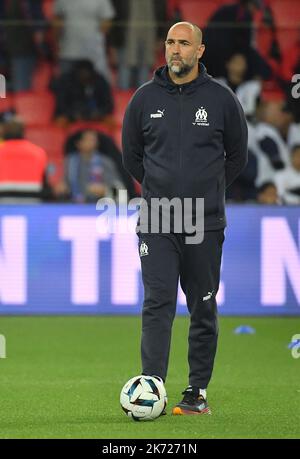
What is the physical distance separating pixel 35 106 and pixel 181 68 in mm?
9881

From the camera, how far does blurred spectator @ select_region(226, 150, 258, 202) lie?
1486 cm

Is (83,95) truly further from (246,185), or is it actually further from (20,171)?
(20,171)

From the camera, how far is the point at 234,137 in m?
7.45

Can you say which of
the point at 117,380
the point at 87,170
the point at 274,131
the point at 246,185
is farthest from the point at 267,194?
the point at 117,380

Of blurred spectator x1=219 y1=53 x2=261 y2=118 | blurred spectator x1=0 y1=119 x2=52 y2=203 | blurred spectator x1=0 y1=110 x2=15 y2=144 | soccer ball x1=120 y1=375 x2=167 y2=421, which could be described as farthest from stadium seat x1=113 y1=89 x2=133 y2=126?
soccer ball x1=120 y1=375 x2=167 y2=421

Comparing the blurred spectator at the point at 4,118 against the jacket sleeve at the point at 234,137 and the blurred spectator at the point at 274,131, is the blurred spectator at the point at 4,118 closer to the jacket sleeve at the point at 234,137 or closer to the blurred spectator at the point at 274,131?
the blurred spectator at the point at 274,131

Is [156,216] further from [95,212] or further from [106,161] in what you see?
[106,161]

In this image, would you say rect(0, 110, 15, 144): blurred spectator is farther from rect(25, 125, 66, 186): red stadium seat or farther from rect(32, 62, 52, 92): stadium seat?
rect(32, 62, 52, 92): stadium seat

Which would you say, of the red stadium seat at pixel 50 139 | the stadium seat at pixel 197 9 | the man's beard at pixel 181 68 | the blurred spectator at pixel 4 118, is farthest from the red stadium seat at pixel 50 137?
the man's beard at pixel 181 68

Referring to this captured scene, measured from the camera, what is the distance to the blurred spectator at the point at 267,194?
47.0 feet

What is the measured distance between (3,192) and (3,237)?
0.87 meters

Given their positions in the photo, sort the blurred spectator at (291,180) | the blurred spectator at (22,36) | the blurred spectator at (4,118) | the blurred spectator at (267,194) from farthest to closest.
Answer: the blurred spectator at (22,36), the blurred spectator at (4,118), the blurred spectator at (291,180), the blurred spectator at (267,194)

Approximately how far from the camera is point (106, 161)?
15.4 meters

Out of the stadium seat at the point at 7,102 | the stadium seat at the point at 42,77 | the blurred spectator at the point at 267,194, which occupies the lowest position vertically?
the blurred spectator at the point at 267,194
